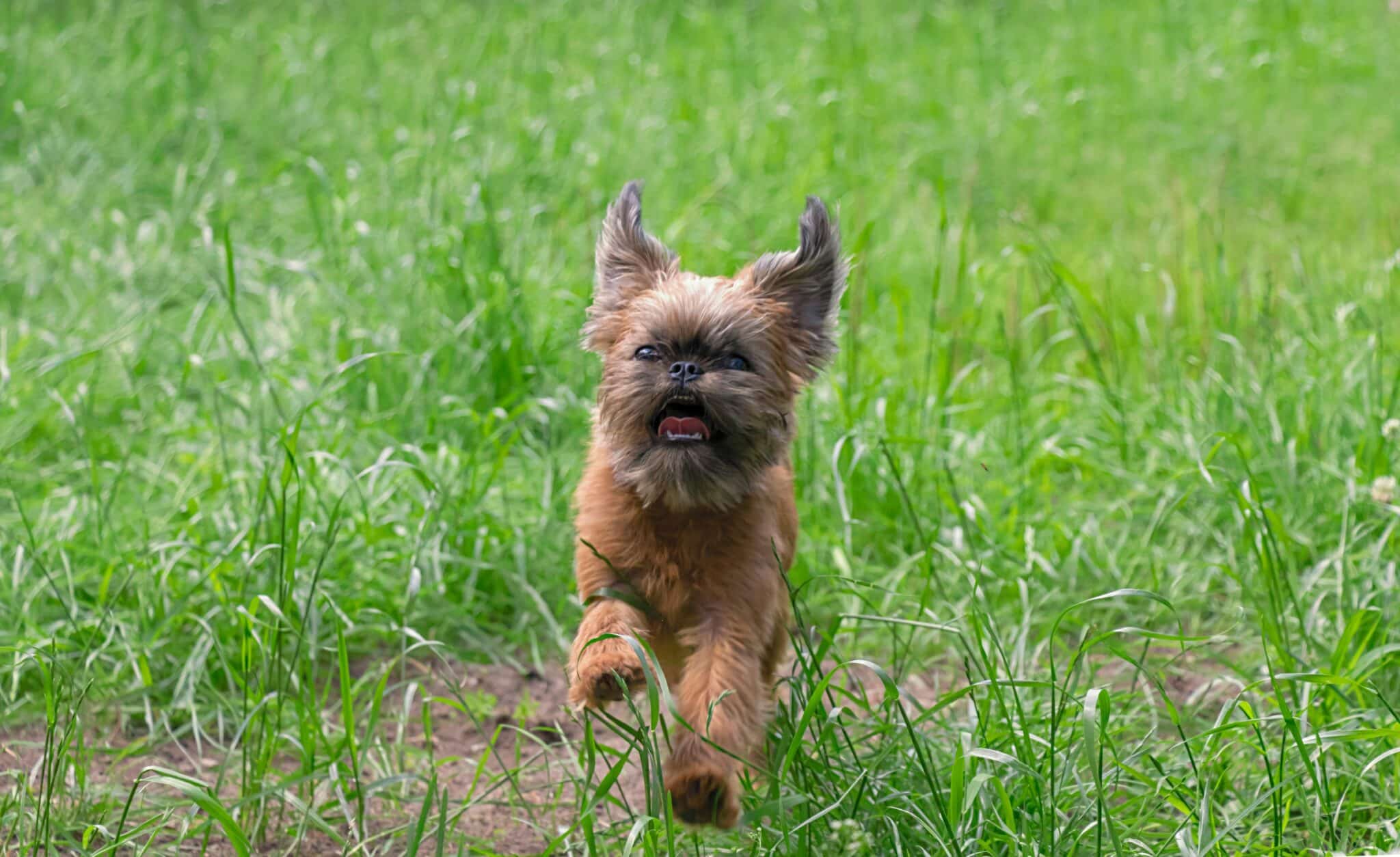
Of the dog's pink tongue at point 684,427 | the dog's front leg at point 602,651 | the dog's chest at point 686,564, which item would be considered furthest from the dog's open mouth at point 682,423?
the dog's front leg at point 602,651

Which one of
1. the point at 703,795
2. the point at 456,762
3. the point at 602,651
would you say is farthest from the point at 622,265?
the point at 456,762

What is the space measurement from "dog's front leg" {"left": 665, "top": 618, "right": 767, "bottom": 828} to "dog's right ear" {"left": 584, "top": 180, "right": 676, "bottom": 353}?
72cm

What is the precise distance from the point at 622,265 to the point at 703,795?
126cm

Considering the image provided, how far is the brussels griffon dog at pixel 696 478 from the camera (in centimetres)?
301

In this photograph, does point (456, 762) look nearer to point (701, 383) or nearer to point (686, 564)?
point (686, 564)

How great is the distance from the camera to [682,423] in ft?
10.1

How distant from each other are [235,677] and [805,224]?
1.90 meters

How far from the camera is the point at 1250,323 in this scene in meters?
5.73

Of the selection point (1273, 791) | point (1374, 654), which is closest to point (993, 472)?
point (1374, 654)

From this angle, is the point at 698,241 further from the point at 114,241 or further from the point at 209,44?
the point at 209,44

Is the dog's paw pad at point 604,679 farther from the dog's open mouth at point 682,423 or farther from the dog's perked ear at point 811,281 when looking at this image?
the dog's perked ear at point 811,281

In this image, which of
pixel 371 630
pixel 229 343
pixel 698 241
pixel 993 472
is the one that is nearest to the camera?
pixel 371 630

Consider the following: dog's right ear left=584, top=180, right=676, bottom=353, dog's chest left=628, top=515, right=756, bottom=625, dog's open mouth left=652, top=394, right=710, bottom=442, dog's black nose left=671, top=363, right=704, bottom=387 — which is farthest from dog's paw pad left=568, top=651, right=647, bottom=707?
dog's right ear left=584, top=180, right=676, bottom=353

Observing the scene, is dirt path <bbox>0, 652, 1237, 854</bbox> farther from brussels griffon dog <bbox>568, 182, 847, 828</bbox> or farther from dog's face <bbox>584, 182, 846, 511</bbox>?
dog's face <bbox>584, 182, 846, 511</bbox>
